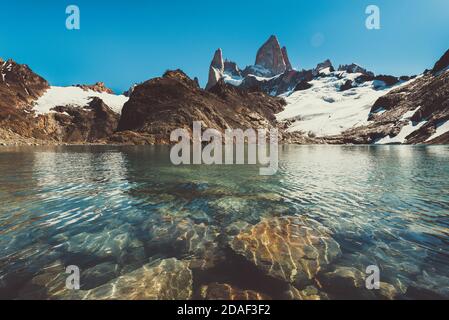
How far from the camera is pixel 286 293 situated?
7.64 m

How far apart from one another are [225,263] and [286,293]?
2609mm

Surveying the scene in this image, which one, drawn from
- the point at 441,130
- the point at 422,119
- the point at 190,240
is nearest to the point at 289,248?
the point at 190,240

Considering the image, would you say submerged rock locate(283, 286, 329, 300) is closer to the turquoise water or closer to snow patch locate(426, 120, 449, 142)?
the turquoise water

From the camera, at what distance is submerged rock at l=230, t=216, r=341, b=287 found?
895 cm

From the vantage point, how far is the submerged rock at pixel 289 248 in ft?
29.4

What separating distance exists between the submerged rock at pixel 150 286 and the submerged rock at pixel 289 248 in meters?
2.71

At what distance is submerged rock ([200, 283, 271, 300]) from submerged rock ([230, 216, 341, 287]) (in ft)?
4.27

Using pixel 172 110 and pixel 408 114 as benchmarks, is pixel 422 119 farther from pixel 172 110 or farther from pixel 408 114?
pixel 172 110

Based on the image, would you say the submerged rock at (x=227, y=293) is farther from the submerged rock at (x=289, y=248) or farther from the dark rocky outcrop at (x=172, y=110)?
the dark rocky outcrop at (x=172, y=110)

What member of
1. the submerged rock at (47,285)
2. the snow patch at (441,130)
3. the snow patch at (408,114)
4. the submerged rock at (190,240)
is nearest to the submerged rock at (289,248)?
the submerged rock at (190,240)

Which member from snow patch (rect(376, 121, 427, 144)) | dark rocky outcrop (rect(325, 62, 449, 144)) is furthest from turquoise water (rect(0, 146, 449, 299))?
snow patch (rect(376, 121, 427, 144))

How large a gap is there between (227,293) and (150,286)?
7.83 feet
